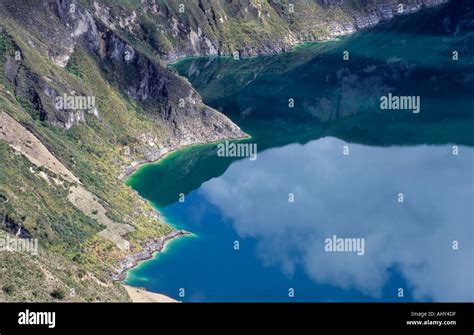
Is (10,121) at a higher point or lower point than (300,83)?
lower

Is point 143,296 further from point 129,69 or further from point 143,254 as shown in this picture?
point 129,69

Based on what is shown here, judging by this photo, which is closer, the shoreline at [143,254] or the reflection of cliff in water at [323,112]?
the shoreline at [143,254]

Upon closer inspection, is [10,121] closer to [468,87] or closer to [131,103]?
[131,103]

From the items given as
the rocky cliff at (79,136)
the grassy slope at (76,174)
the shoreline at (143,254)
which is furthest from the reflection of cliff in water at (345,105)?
the shoreline at (143,254)

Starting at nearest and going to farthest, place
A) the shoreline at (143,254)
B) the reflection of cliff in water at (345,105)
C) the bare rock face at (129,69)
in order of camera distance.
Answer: the shoreline at (143,254), the bare rock face at (129,69), the reflection of cliff in water at (345,105)

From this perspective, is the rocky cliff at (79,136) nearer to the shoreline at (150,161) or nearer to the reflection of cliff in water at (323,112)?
the shoreline at (150,161)

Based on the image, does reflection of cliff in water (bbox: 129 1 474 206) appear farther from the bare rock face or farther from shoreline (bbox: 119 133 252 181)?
the bare rock face

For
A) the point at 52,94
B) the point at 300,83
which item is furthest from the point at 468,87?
the point at 52,94
